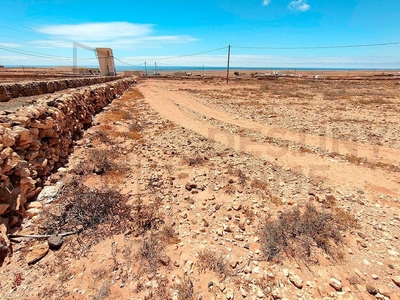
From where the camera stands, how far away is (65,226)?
14.3 ft

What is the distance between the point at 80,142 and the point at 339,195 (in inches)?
371

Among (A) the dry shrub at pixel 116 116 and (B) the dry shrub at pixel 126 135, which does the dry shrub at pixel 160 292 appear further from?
(A) the dry shrub at pixel 116 116

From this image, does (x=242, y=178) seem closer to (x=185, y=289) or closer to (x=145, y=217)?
(x=145, y=217)

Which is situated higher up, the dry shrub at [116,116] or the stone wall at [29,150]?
the stone wall at [29,150]

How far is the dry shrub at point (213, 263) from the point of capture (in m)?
3.59

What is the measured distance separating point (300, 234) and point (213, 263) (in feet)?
6.27

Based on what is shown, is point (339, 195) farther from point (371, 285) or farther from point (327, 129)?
point (327, 129)

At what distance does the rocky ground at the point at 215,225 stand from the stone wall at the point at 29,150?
37 centimetres

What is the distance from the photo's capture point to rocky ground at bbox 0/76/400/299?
3.37 m

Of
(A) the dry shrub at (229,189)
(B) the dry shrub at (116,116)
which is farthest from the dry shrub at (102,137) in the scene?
(A) the dry shrub at (229,189)

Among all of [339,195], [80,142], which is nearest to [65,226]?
[80,142]

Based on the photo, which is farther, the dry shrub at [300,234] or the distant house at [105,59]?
the distant house at [105,59]

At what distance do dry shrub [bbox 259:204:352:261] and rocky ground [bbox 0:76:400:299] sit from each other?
0.02 m

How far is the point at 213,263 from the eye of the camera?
372 centimetres
